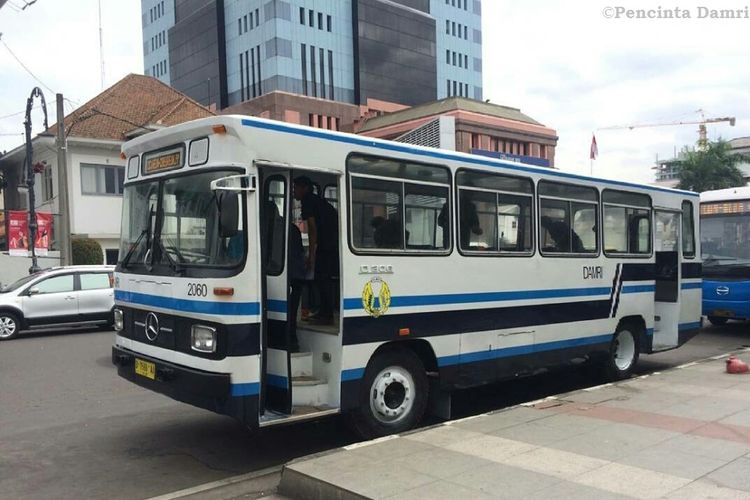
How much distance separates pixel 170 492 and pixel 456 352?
3185 millimetres

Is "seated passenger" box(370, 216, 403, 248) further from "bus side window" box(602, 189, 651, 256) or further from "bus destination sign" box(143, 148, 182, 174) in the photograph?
"bus side window" box(602, 189, 651, 256)

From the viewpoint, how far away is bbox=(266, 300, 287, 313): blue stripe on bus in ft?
19.0

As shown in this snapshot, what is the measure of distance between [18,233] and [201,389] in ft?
81.0

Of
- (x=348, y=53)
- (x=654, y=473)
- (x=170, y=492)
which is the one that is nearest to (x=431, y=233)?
(x=654, y=473)

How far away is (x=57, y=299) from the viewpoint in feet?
50.9

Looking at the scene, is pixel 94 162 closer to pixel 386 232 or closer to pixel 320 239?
pixel 320 239

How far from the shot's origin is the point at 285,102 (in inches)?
2425

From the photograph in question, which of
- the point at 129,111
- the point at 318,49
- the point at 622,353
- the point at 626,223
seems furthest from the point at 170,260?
the point at 318,49

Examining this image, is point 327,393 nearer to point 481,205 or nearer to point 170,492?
point 170,492

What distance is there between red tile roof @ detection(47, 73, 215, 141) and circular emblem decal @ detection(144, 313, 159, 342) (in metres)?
25.2

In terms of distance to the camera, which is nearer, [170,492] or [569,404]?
[170,492]

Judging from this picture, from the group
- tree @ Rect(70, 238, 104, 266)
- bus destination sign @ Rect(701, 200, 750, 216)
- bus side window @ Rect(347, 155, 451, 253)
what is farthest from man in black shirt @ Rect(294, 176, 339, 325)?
tree @ Rect(70, 238, 104, 266)

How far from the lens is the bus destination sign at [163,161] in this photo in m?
5.84

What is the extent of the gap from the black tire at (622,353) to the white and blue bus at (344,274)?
1.14m
